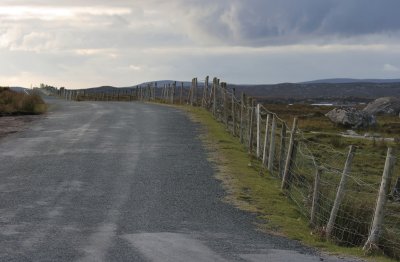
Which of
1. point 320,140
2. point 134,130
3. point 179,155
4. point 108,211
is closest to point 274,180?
point 179,155

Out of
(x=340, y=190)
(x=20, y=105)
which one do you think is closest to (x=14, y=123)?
(x=20, y=105)

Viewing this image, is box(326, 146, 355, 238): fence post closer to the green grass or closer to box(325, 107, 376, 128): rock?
the green grass

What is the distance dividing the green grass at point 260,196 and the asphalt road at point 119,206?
0.37 metres

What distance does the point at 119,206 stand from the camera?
1166 centimetres

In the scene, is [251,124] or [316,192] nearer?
[316,192]

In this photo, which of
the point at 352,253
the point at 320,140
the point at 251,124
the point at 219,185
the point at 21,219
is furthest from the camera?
the point at 320,140

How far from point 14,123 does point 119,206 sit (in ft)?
55.7

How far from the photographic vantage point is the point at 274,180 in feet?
51.9

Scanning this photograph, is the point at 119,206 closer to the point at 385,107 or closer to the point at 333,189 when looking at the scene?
the point at 333,189

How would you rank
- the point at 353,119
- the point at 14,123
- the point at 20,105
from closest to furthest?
the point at 14,123 → the point at 20,105 → the point at 353,119

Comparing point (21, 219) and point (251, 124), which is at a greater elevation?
point (251, 124)

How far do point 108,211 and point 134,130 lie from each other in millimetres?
13195

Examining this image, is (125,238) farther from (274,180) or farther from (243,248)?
(274,180)

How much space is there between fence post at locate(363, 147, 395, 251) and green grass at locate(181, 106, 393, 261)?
22cm
